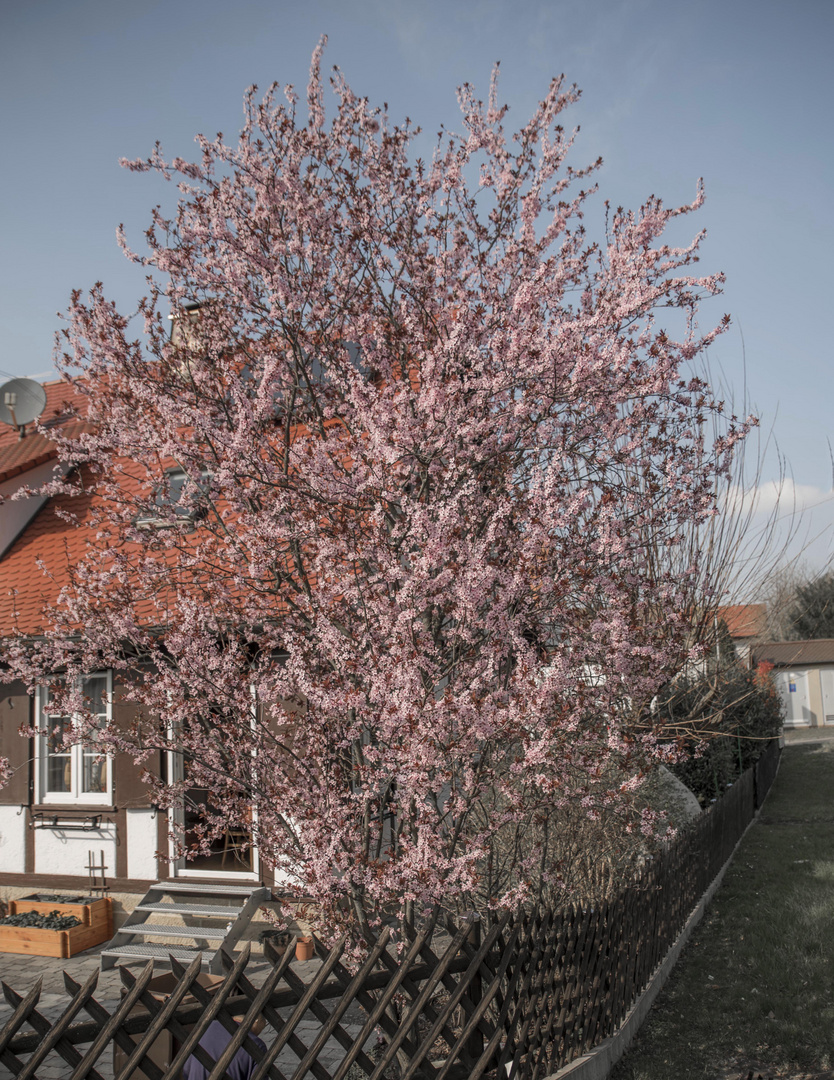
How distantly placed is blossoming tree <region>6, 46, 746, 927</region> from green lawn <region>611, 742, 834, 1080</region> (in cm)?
168

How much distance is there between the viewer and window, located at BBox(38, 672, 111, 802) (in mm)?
10172

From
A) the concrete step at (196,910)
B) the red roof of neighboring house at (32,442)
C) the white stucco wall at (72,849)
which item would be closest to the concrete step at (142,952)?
the concrete step at (196,910)

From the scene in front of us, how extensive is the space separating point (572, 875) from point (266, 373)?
4.62 meters

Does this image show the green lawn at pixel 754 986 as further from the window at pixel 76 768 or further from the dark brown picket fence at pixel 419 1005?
the window at pixel 76 768

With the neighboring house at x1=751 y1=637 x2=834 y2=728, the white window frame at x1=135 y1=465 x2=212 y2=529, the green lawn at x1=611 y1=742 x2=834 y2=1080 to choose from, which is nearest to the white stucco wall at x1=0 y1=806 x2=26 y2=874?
the white window frame at x1=135 y1=465 x2=212 y2=529

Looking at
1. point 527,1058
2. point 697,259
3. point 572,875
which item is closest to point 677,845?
point 572,875

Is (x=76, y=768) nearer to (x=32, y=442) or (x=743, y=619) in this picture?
(x=32, y=442)

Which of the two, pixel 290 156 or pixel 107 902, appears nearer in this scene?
pixel 290 156

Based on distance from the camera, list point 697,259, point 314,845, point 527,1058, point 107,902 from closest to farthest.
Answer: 1. point 527,1058
2. point 314,845
3. point 697,259
4. point 107,902

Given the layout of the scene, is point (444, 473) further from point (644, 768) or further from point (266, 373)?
point (644, 768)

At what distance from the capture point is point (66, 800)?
10.3 metres

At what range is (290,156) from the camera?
5.50m

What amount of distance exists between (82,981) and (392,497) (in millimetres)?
6979

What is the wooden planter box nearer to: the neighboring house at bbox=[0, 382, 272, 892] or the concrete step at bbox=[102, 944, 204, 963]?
the neighboring house at bbox=[0, 382, 272, 892]
